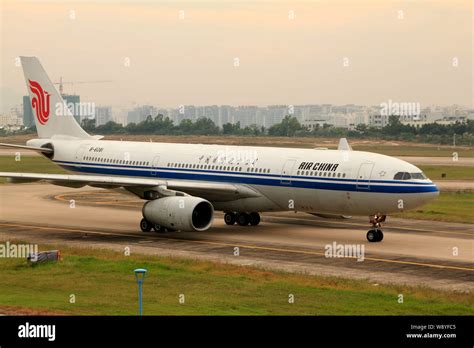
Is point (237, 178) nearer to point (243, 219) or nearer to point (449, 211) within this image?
point (243, 219)

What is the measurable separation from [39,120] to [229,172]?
Result: 55.8ft

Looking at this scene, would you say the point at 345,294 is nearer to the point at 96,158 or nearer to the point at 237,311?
the point at 237,311

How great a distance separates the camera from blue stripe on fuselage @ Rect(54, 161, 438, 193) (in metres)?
39.7

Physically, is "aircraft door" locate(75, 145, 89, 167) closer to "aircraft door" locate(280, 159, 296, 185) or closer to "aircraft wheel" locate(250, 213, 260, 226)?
"aircraft wheel" locate(250, 213, 260, 226)

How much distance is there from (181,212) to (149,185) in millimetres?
2850

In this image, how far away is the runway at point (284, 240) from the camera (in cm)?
3381

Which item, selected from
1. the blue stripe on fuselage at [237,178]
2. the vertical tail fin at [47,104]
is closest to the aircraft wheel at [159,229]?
the blue stripe on fuselage at [237,178]

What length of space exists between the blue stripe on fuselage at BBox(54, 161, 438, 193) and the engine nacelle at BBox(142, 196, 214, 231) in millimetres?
3105

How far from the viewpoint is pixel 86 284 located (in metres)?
30.2

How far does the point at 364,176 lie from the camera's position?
40.5 metres

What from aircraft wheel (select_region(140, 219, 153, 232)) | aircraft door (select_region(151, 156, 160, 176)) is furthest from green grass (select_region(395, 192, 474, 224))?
aircraft wheel (select_region(140, 219, 153, 232))
